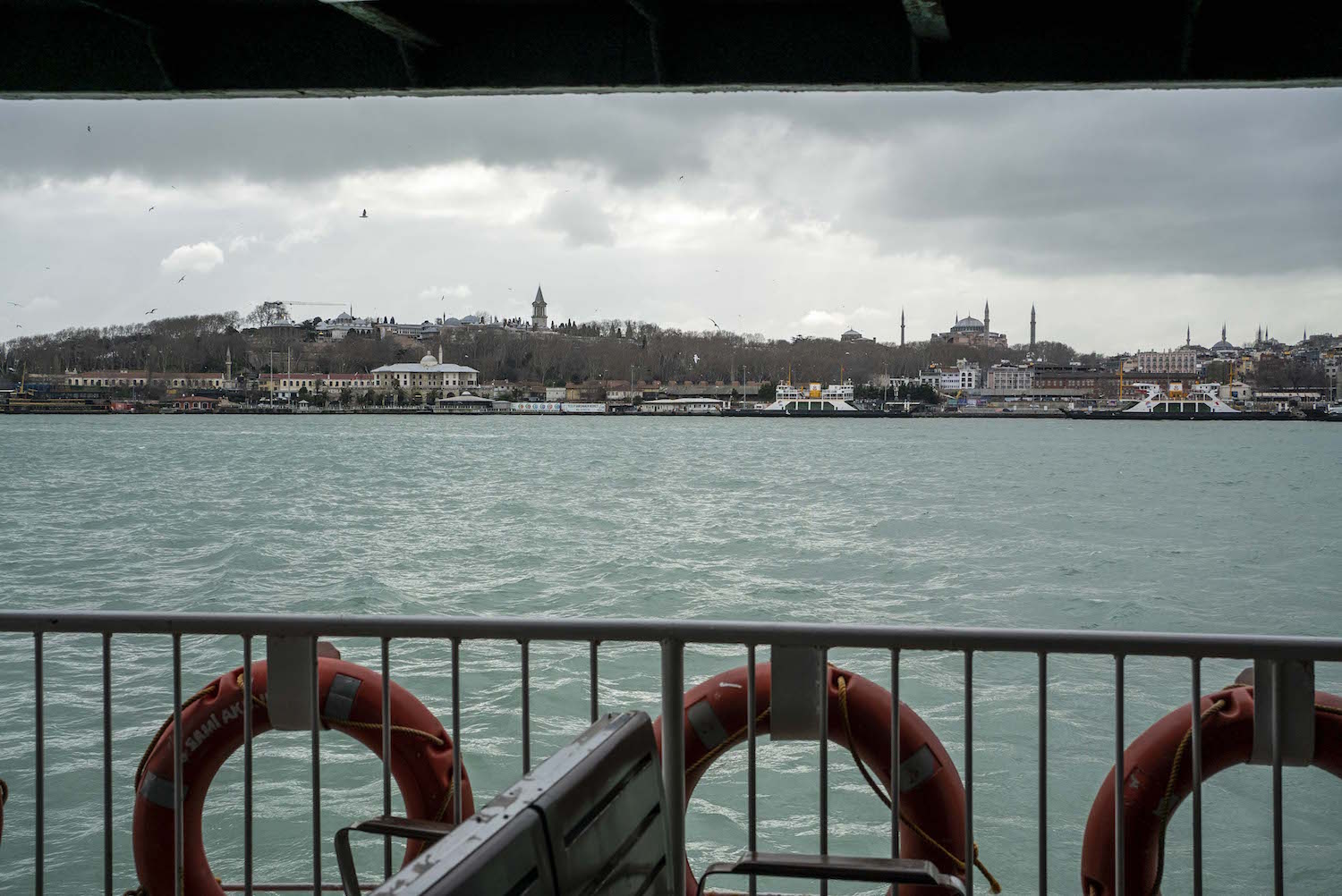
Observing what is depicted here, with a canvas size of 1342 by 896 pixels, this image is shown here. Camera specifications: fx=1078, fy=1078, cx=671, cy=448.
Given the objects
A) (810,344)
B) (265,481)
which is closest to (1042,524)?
(265,481)

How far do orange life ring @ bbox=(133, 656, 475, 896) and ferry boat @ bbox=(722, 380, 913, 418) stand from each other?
125292 mm

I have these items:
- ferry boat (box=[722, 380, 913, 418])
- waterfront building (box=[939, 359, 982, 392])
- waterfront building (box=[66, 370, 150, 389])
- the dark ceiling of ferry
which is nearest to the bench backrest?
the dark ceiling of ferry

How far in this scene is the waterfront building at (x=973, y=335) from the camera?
16862 centimetres

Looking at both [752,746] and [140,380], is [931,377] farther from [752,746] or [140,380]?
[752,746]

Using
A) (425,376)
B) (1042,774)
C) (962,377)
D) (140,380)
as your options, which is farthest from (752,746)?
(962,377)

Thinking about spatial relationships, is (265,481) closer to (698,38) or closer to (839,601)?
(839,601)

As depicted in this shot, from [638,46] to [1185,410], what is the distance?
465 feet

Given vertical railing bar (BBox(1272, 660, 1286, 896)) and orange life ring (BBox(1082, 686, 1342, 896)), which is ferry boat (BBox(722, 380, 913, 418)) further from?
vertical railing bar (BBox(1272, 660, 1286, 896))

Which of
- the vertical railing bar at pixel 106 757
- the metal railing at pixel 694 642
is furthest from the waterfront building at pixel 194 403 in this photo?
the metal railing at pixel 694 642

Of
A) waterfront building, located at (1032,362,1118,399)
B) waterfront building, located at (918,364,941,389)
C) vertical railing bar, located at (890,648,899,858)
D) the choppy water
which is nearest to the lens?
vertical railing bar, located at (890,648,899,858)

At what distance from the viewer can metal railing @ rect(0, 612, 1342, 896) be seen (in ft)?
7.63

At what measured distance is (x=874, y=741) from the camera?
9.05ft

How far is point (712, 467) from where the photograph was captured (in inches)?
2317

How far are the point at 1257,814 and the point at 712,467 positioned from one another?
162 feet
